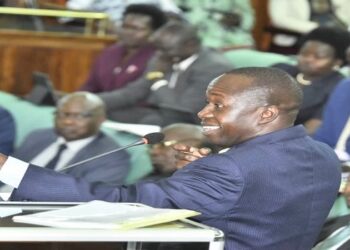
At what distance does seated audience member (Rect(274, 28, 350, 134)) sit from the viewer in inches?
210

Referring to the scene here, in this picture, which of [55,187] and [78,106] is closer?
[55,187]

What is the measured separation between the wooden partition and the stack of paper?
469 centimetres

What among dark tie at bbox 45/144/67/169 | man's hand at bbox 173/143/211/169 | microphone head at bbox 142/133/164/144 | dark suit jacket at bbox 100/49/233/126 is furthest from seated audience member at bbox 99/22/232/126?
microphone head at bbox 142/133/164/144

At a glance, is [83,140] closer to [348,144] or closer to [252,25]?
[348,144]

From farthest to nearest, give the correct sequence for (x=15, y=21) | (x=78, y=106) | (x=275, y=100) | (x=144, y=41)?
(x=15, y=21), (x=144, y=41), (x=78, y=106), (x=275, y=100)

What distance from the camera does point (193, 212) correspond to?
92.1 inches

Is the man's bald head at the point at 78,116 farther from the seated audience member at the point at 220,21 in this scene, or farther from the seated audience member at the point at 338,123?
the seated audience member at the point at 220,21

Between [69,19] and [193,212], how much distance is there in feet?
16.4

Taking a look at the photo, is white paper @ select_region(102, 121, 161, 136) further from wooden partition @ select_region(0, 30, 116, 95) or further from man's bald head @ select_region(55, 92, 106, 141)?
wooden partition @ select_region(0, 30, 116, 95)

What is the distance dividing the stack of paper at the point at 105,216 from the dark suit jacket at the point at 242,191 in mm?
122

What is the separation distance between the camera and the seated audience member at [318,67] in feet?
17.5

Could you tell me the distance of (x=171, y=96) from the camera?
5438 mm

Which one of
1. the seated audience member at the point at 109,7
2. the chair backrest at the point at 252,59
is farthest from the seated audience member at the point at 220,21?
the chair backrest at the point at 252,59

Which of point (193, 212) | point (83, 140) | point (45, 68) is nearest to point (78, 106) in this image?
point (83, 140)
